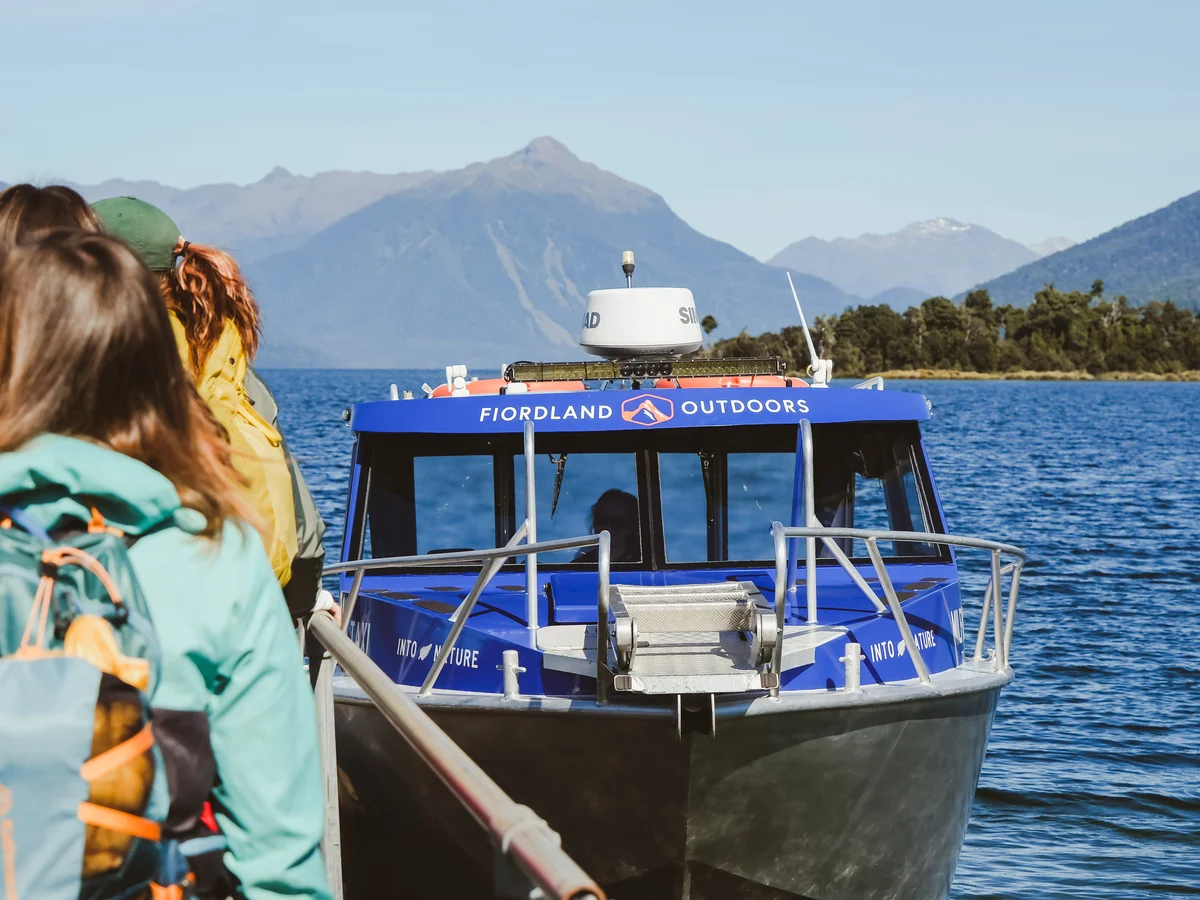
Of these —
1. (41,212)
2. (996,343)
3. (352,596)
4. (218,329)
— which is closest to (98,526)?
(41,212)

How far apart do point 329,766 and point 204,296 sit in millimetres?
1951

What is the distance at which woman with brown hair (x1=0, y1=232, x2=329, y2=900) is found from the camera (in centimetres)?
210

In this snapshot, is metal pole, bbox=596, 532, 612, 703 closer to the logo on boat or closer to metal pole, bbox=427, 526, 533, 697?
metal pole, bbox=427, 526, 533, 697

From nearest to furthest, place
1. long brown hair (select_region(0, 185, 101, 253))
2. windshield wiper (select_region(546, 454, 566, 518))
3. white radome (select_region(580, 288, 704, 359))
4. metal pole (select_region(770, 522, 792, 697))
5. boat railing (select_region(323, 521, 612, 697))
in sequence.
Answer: long brown hair (select_region(0, 185, 101, 253)) < metal pole (select_region(770, 522, 792, 697)) < boat railing (select_region(323, 521, 612, 697)) < windshield wiper (select_region(546, 454, 566, 518)) < white radome (select_region(580, 288, 704, 359))

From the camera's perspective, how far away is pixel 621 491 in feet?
28.3

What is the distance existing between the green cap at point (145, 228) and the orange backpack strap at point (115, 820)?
Answer: 2.22 meters

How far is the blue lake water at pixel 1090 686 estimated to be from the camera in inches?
456

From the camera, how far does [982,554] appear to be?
25453mm

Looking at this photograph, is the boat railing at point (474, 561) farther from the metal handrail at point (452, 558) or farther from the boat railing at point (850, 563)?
the boat railing at point (850, 563)

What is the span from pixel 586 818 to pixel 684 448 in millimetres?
2386

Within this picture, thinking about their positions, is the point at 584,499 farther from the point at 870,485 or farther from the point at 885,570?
the point at 885,570

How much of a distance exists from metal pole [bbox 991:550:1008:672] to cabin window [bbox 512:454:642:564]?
189 centimetres

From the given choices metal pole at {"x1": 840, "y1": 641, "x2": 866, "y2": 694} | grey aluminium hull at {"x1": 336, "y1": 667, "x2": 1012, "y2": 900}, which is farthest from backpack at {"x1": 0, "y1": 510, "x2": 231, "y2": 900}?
metal pole at {"x1": 840, "y1": 641, "x2": 866, "y2": 694}

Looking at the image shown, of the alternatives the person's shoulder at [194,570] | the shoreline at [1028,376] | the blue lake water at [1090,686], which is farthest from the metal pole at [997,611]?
the shoreline at [1028,376]
